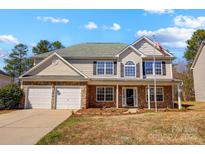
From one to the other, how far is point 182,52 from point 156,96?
20562 mm

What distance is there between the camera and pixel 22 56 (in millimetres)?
42531

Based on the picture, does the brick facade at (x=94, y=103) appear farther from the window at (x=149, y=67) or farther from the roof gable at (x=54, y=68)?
the window at (x=149, y=67)

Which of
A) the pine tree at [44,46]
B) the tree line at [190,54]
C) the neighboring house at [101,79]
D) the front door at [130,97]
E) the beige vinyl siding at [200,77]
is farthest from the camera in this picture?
the pine tree at [44,46]

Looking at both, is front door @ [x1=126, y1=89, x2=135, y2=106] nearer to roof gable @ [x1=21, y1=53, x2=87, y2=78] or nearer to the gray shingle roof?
the gray shingle roof

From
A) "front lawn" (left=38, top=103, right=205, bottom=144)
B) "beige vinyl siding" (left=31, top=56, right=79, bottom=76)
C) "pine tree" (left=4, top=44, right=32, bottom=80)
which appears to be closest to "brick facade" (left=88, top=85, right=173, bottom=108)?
"beige vinyl siding" (left=31, top=56, right=79, bottom=76)

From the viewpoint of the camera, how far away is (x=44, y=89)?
18.4m

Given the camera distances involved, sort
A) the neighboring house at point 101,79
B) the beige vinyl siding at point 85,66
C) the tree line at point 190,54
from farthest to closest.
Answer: the tree line at point 190,54 < the beige vinyl siding at point 85,66 < the neighboring house at point 101,79

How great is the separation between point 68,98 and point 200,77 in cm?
1840

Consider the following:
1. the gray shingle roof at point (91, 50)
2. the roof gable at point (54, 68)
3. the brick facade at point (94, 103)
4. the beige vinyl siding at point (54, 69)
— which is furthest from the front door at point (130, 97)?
the beige vinyl siding at point (54, 69)

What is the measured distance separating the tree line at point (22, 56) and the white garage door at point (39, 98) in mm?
24985

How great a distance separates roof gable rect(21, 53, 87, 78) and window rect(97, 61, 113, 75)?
2.65 m

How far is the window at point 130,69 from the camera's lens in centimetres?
2062
